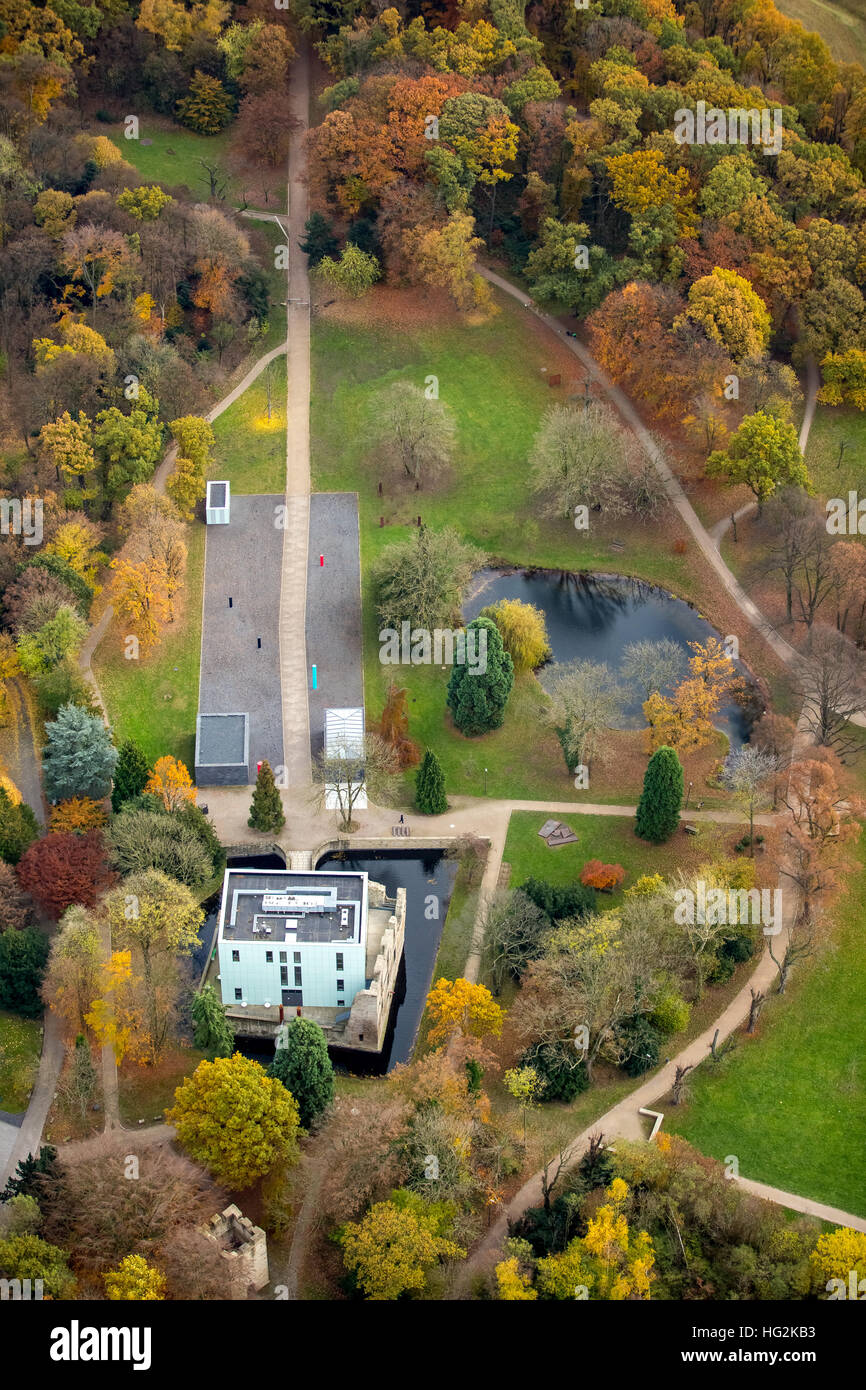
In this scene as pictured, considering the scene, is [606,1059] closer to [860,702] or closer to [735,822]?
[735,822]

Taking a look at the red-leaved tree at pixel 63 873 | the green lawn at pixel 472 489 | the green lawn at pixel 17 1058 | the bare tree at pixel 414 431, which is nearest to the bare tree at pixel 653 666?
the green lawn at pixel 472 489

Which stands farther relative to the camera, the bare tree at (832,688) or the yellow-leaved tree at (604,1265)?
the bare tree at (832,688)

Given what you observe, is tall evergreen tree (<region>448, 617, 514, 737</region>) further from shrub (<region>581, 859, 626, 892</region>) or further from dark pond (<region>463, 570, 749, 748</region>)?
shrub (<region>581, 859, 626, 892</region>)

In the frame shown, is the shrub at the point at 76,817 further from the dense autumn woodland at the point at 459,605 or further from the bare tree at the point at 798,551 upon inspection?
the bare tree at the point at 798,551

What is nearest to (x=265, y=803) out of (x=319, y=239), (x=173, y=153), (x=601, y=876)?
(x=601, y=876)

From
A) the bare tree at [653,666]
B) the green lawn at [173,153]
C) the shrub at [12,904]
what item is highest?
the green lawn at [173,153]

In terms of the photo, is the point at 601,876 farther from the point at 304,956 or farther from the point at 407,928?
the point at 304,956

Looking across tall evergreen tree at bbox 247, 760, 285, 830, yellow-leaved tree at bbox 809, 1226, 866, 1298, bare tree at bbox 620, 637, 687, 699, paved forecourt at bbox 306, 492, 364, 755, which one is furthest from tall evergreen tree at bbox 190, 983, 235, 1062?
bare tree at bbox 620, 637, 687, 699
